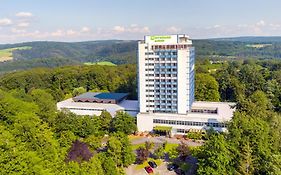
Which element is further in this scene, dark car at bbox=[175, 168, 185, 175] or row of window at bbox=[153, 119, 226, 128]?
row of window at bbox=[153, 119, 226, 128]

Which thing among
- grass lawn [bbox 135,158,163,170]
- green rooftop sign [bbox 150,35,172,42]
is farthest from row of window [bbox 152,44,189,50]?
grass lawn [bbox 135,158,163,170]

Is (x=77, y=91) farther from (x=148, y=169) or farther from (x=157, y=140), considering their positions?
(x=148, y=169)

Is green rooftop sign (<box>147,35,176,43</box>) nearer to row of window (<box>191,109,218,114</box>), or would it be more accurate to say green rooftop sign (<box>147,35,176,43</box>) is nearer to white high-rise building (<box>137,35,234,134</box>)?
white high-rise building (<box>137,35,234,134</box>)

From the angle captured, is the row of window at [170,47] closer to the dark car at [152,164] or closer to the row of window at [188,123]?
the row of window at [188,123]

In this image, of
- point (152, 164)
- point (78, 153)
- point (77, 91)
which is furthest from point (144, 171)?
point (77, 91)

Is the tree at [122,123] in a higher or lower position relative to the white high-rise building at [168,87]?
lower

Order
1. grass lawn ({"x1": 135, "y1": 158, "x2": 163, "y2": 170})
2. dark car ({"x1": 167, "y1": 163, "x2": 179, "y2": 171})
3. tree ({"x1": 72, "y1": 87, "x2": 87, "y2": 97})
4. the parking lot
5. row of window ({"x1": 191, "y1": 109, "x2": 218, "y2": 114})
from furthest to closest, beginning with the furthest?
tree ({"x1": 72, "y1": 87, "x2": 87, "y2": 97}), row of window ({"x1": 191, "y1": 109, "x2": 218, "y2": 114}), grass lawn ({"x1": 135, "y1": 158, "x2": 163, "y2": 170}), dark car ({"x1": 167, "y1": 163, "x2": 179, "y2": 171}), the parking lot

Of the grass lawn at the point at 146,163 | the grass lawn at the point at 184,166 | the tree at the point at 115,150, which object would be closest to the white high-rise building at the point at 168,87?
the grass lawn at the point at 146,163
